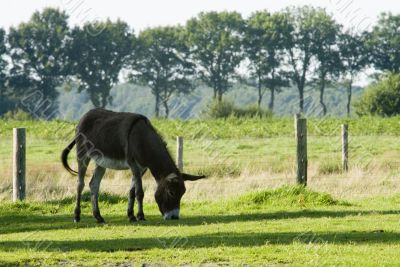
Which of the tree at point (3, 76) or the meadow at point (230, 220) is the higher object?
the tree at point (3, 76)

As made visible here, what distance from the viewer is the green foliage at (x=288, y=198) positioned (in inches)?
693

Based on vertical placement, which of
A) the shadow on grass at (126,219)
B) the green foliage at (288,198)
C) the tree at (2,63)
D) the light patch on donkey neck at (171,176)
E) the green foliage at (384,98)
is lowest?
the shadow on grass at (126,219)

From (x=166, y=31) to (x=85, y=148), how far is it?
108753 mm

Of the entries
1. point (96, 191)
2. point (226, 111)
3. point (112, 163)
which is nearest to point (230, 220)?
point (112, 163)

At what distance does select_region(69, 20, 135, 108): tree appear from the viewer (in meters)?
105

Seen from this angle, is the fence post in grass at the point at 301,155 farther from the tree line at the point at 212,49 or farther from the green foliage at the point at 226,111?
the tree line at the point at 212,49

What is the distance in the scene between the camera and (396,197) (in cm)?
1877

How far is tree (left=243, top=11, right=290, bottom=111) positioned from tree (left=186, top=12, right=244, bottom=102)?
1.94 metres

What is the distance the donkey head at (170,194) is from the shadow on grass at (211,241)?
1615 millimetres

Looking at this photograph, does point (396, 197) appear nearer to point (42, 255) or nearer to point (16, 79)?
point (42, 255)

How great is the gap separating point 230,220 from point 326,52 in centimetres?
10310

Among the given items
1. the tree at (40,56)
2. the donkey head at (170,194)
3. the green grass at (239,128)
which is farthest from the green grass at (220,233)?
the tree at (40,56)

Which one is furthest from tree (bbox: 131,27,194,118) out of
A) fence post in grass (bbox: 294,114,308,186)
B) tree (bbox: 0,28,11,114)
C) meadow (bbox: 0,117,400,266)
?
fence post in grass (bbox: 294,114,308,186)

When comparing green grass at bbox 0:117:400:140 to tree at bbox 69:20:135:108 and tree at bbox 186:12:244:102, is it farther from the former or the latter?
tree at bbox 186:12:244:102
